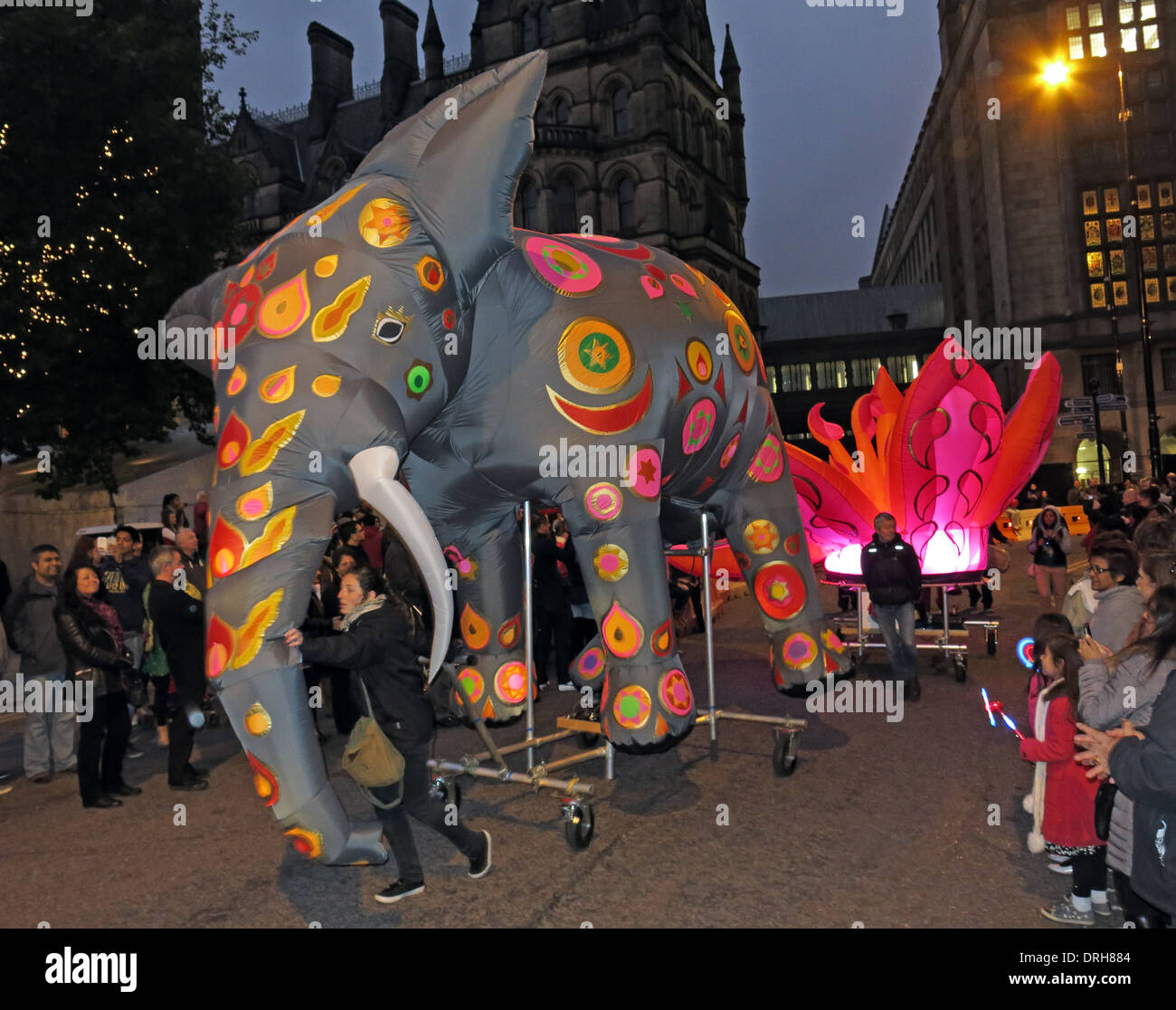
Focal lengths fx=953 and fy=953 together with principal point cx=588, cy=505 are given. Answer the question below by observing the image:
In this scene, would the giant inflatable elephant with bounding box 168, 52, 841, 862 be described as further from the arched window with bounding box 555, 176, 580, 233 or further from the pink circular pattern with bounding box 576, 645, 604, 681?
the arched window with bounding box 555, 176, 580, 233

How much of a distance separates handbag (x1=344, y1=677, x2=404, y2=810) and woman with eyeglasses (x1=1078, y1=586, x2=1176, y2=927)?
2599 mm

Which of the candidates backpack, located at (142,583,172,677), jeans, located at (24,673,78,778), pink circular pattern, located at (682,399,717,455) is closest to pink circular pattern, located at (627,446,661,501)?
pink circular pattern, located at (682,399,717,455)

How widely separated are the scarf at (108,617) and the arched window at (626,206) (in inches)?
1318

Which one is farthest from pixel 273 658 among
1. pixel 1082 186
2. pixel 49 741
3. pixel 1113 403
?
pixel 1082 186

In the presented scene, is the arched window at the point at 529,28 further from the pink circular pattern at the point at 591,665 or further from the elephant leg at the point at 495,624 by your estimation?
the pink circular pattern at the point at 591,665

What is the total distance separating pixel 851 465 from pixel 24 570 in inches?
507

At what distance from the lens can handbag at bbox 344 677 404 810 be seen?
3.86m

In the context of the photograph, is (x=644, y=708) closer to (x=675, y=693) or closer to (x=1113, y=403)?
(x=675, y=693)

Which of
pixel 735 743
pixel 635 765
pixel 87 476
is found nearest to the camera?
pixel 635 765

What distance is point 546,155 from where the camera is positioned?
36750 mm

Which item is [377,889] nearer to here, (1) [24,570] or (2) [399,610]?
(2) [399,610]

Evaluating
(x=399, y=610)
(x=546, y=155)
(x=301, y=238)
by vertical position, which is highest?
(x=546, y=155)

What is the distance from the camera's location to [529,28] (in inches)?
1540
